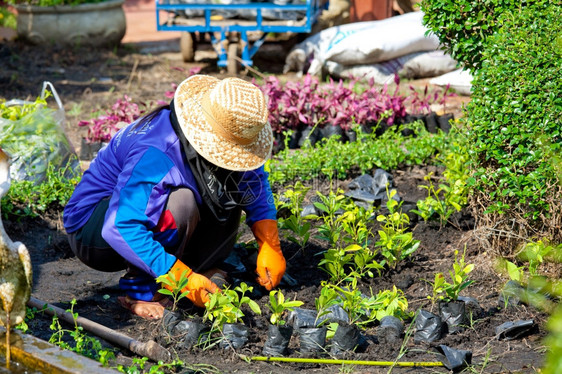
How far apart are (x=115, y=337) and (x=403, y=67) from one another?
598 cm

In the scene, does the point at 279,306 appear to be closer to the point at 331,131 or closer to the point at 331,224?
the point at 331,224

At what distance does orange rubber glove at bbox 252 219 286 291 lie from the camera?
3.47 meters

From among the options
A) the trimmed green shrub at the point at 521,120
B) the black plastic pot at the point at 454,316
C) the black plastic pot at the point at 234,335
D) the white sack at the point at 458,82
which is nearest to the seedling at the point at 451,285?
the black plastic pot at the point at 454,316

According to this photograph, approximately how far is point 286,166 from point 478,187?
1.59m

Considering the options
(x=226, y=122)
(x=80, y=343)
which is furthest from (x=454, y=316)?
(x=80, y=343)

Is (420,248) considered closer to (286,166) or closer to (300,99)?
(286,166)

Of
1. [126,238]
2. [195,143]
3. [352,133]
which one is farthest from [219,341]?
[352,133]

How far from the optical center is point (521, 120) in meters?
3.44

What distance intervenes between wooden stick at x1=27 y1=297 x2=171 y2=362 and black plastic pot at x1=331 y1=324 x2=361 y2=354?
0.68 m

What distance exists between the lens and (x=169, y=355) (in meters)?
2.80

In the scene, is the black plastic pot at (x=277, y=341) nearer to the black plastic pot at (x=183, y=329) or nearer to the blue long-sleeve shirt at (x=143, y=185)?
the black plastic pot at (x=183, y=329)

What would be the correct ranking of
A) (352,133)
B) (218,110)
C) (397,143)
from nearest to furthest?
(218,110), (397,143), (352,133)

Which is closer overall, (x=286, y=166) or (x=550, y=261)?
(x=550, y=261)

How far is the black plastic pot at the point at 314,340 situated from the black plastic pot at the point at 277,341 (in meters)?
0.07
